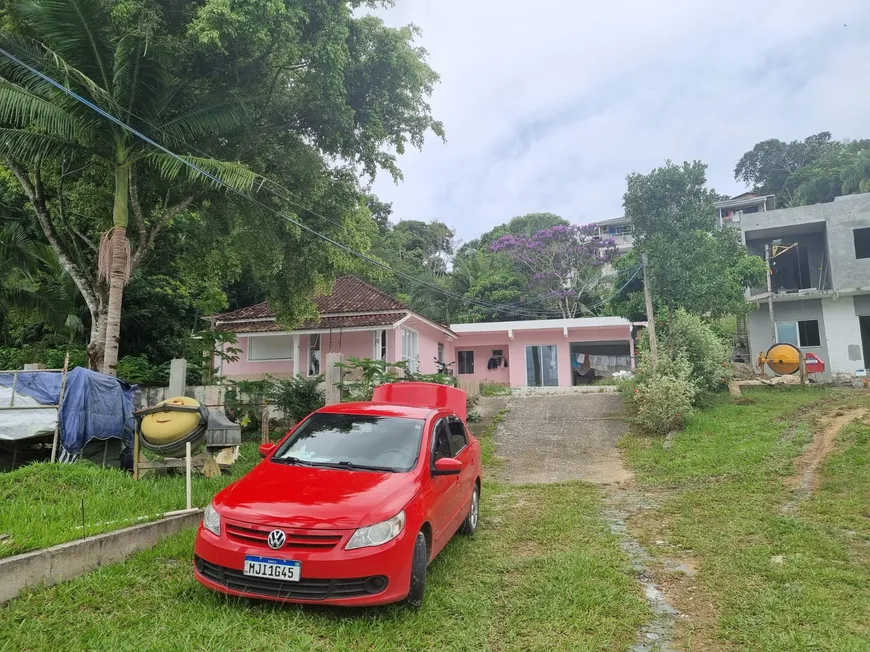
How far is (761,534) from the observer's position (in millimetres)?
5770

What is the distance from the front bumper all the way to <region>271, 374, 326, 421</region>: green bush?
8423 millimetres

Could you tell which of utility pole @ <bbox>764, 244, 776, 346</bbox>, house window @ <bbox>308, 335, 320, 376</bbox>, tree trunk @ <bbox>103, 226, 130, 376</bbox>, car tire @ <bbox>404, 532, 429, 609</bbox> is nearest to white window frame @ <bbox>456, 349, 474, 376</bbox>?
house window @ <bbox>308, 335, 320, 376</bbox>

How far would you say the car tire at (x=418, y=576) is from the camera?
3964mm

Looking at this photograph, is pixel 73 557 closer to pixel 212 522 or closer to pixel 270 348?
pixel 212 522

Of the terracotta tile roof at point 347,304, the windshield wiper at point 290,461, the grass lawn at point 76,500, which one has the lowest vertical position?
the grass lawn at point 76,500

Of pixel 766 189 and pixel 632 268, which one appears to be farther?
pixel 766 189

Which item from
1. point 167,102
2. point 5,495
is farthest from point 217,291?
point 5,495

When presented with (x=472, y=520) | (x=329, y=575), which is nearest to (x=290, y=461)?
(x=329, y=575)

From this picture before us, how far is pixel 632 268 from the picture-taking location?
60.8 ft

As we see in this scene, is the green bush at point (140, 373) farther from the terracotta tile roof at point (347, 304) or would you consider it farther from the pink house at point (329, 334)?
the terracotta tile roof at point (347, 304)

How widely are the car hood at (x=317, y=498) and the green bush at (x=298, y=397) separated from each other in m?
7.68

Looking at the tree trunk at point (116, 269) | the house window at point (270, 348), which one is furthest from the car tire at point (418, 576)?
the house window at point (270, 348)

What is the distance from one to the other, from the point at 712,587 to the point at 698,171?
1459 centimetres

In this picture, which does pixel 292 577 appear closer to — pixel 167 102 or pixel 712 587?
pixel 712 587
